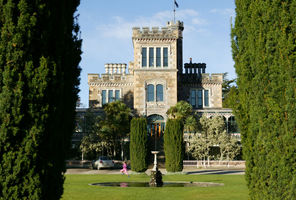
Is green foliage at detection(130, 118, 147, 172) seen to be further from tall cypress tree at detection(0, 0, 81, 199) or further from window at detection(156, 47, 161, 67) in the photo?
tall cypress tree at detection(0, 0, 81, 199)

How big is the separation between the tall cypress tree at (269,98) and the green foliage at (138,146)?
21439 millimetres

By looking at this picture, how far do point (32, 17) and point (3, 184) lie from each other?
3511 mm

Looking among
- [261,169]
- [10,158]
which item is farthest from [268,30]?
[10,158]

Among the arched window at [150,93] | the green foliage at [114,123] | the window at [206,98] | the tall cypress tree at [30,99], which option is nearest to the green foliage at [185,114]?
the arched window at [150,93]

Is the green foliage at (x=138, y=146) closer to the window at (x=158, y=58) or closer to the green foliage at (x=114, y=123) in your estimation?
the green foliage at (x=114, y=123)

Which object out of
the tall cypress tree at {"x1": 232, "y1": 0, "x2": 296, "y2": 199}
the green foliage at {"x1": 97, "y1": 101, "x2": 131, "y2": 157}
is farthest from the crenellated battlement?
the tall cypress tree at {"x1": 232, "y1": 0, "x2": 296, "y2": 199}

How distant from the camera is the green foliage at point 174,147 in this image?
2909 cm

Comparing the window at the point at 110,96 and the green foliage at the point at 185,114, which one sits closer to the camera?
the green foliage at the point at 185,114

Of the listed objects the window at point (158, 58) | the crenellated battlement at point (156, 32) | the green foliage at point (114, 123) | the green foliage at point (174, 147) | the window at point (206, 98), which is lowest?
the green foliage at point (174, 147)

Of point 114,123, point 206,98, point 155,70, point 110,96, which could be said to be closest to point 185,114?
point 155,70

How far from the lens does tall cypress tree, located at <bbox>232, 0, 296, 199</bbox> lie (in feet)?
24.0

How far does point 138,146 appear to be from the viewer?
2956cm

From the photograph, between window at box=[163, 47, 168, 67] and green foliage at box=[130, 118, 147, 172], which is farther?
window at box=[163, 47, 168, 67]

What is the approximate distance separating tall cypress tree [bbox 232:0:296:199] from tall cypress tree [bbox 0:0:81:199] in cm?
440
